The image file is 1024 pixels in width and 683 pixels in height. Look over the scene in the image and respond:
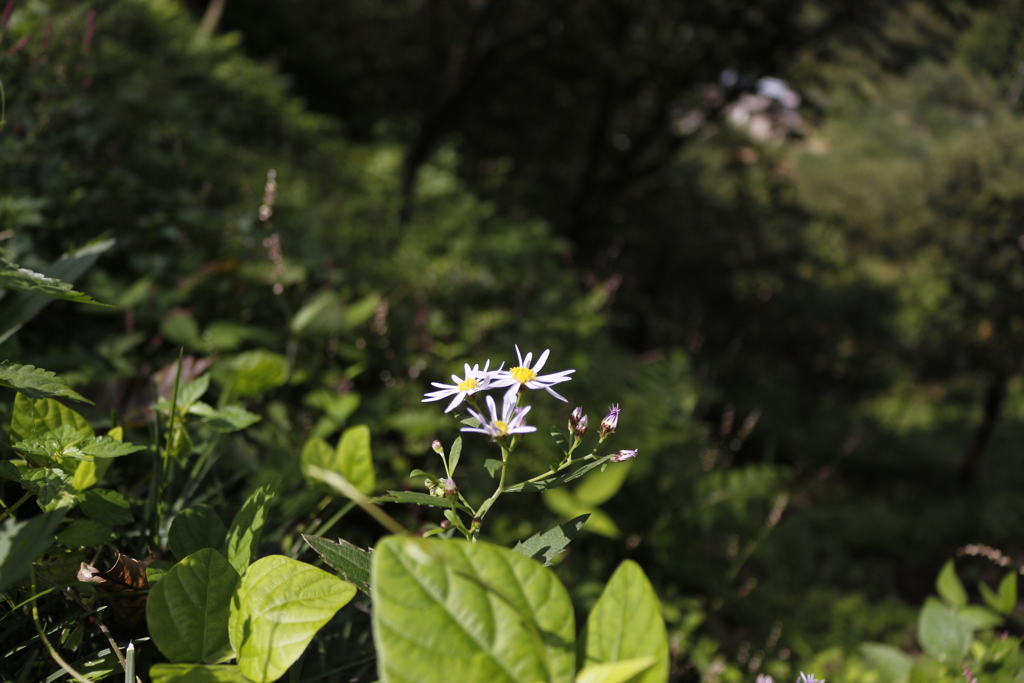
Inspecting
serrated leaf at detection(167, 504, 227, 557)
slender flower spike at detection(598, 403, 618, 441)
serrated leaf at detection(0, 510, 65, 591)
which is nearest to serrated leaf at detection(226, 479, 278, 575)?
serrated leaf at detection(167, 504, 227, 557)

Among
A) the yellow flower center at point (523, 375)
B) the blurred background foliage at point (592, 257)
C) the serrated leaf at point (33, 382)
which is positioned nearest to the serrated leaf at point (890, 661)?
the blurred background foliage at point (592, 257)

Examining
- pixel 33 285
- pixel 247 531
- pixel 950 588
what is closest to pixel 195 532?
pixel 247 531

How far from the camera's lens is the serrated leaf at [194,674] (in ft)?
2.21

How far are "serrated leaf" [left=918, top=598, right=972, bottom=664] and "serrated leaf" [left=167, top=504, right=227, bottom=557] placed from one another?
139 cm

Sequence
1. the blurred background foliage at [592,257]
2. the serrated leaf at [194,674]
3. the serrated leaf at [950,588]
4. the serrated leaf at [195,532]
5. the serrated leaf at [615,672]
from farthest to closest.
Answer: the blurred background foliage at [592,257], the serrated leaf at [950,588], the serrated leaf at [195,532], the serrated leaf at [194,674], the serrated leaf at [615,672]

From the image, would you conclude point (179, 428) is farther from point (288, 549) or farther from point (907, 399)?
point (907, 399)

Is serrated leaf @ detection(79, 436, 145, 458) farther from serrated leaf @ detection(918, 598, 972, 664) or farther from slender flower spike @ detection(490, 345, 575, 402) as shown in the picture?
serrated leaf @ detection(918, 598, 972, 664)

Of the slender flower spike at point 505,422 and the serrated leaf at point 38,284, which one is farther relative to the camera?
the serrated leaf at point 38,284

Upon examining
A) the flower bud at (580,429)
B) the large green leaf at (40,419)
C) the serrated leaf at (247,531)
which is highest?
the flower bud at (580,429)

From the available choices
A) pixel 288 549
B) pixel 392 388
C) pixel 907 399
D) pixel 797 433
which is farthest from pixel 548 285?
pixel 907 399

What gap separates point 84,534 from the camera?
0.84 metres

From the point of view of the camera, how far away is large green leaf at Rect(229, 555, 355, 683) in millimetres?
705

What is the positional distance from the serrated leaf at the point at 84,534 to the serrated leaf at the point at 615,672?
0.68 meters

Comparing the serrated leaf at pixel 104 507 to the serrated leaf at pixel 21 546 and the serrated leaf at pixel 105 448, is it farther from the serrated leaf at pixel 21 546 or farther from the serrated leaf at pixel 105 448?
the serrated leaf at pixel 21 546
